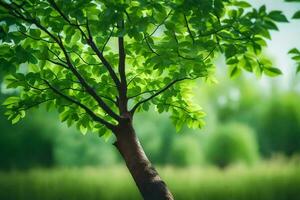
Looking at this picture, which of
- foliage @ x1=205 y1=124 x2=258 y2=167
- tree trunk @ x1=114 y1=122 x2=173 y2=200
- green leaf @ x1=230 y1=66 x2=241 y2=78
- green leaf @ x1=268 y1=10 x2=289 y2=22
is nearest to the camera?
green leaf @ x1=268 y1=10 x2=289 y2=22

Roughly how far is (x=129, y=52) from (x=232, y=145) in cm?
1825

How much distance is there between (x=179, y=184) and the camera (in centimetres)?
970

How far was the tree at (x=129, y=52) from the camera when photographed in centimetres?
223

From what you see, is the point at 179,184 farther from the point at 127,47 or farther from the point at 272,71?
the point at 272,71

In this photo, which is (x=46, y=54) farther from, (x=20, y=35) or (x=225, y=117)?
(x=225, y=117)

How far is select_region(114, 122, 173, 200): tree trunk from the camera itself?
260cm

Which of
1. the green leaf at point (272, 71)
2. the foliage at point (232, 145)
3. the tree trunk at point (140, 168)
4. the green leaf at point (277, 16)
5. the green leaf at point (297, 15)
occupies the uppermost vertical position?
the foliage at point (232, 145)

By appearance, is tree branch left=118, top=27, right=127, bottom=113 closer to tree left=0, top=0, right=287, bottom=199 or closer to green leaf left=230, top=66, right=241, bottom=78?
tree left=0, top=0, right=287, bottom=199

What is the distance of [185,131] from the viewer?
63.7 feet

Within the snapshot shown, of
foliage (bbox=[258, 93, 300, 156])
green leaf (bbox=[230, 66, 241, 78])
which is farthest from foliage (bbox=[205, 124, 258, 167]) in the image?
green leaf (bbox=[230, 66, 241, 78])

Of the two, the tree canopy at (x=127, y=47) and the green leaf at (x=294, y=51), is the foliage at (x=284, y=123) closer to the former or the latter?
the tree canopy at (x=127, y=47)

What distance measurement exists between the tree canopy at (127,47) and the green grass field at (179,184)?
5946 millimetres

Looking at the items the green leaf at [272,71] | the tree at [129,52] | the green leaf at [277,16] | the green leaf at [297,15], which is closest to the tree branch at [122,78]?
the tree at [129,52]

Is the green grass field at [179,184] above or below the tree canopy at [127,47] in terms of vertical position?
below
